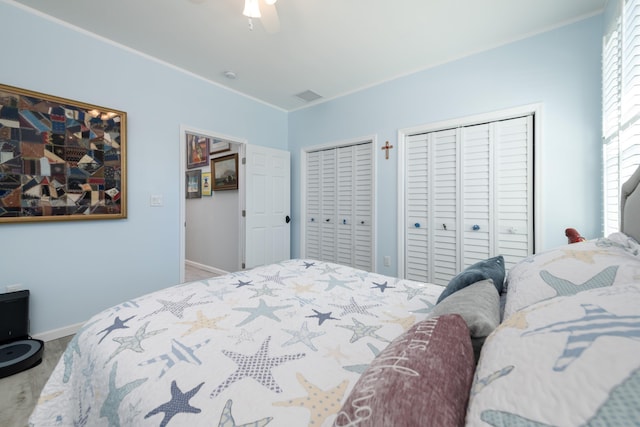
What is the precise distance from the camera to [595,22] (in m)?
2.13

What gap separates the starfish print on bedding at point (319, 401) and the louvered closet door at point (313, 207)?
10.8ft

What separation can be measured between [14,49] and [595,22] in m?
4.78

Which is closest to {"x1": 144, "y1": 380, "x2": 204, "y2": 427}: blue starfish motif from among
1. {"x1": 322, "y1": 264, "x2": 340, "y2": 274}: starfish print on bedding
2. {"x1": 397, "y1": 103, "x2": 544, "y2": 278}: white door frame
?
{"x1": 322, "y1": 264, "x2": 340, "y2": 274}: starfish print on bedding

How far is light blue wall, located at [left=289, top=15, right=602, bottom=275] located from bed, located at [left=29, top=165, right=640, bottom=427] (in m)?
1.29

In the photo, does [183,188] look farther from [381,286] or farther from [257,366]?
[257,366]

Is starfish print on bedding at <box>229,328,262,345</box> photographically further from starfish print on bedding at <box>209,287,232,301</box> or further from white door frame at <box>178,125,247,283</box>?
white door frame at <box>178,125,247,283</box>

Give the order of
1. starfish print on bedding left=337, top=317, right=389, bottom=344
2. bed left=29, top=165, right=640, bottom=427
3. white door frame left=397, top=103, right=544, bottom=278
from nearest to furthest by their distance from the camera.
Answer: bed left=29, top=165, right=640, bottom=427, starfish print on bedding left=337, top=317, right=389, bottom=344, white door frame left=397, top=103, right=544, bottom=278

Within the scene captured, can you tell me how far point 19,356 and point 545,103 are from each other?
4684 mm

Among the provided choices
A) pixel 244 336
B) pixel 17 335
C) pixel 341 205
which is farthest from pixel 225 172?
pixel 244 336

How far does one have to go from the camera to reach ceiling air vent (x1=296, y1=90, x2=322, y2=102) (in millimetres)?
3610

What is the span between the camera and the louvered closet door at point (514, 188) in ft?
8.05

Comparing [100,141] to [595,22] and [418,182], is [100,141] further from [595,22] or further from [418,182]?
[595,22]

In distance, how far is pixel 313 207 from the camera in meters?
A: 4.07

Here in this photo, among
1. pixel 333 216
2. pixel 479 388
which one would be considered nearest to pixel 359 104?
pixel 333 216
